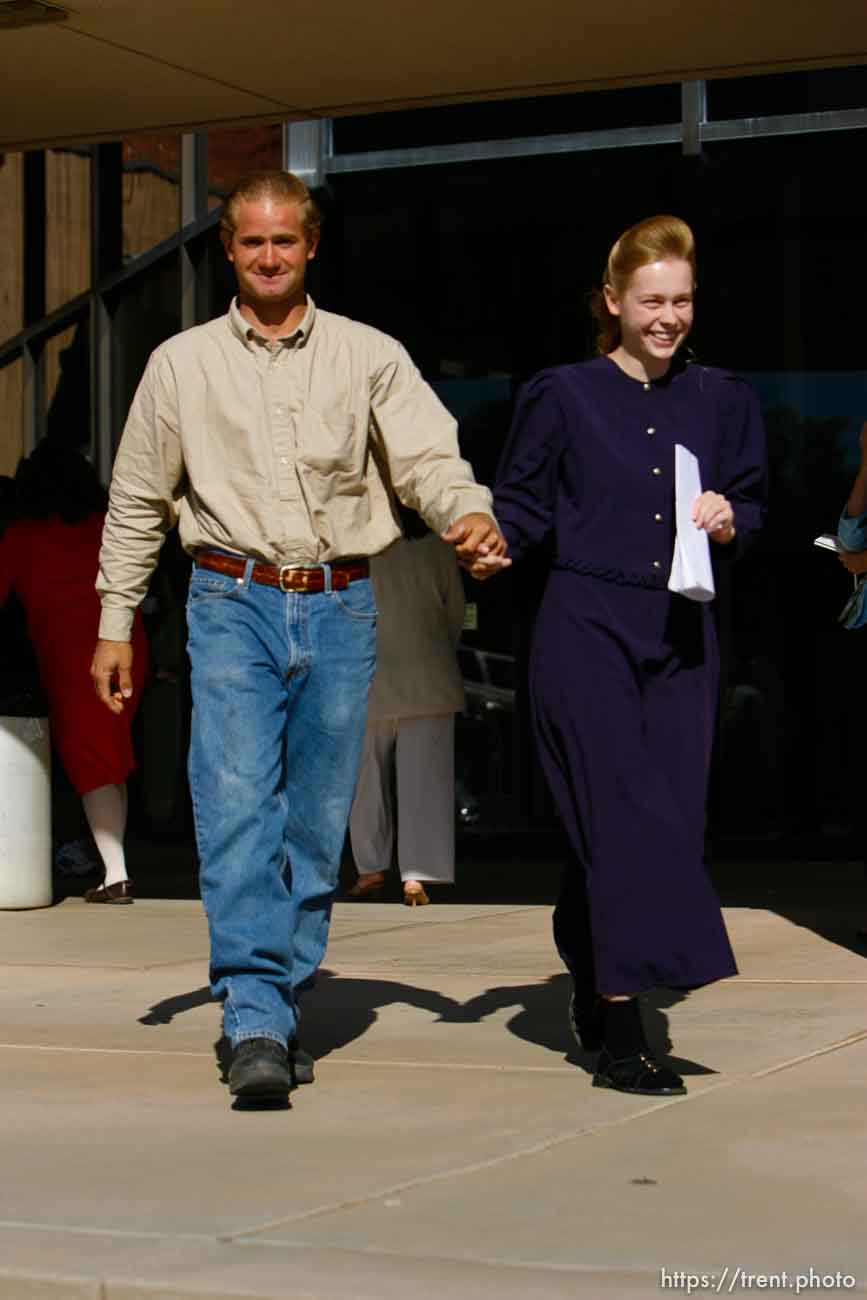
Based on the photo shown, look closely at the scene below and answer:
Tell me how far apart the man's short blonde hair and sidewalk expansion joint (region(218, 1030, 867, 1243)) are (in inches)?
82.8

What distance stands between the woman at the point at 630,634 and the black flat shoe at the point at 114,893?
4.74 m

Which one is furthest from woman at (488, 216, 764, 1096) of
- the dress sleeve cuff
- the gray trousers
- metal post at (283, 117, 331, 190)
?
metal post at (283, 117, 331, 190)

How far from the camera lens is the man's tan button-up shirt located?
545 cm

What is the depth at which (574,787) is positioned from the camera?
543 centimetres

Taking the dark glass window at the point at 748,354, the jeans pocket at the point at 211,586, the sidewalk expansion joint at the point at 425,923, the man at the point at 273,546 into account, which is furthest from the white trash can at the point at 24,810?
the jeans pocket at the point at 211,586

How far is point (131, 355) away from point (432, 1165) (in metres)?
9.80

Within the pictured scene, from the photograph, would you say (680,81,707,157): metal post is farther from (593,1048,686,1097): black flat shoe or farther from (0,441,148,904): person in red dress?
(593,1048,686,1097): black flat shoe

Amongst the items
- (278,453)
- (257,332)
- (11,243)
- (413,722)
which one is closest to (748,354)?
(413,722)

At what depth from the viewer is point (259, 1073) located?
16.9ft

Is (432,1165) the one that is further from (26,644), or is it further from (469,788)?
(469,788)

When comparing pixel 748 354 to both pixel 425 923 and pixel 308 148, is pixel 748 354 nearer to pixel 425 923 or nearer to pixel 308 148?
pixel 308 148

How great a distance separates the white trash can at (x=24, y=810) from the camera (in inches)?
386

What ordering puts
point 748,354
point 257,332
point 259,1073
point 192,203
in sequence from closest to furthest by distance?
point 259,1073, point 257,332, point 748,354, point 192,203

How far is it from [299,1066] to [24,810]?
451 centimetres
